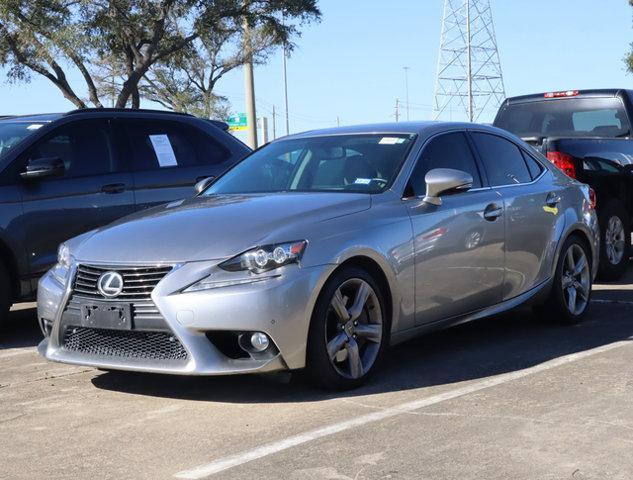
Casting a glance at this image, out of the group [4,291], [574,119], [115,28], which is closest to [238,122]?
[115,28]

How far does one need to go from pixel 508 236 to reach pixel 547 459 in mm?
2684

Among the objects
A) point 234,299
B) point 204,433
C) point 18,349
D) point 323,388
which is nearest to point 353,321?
point 323,388

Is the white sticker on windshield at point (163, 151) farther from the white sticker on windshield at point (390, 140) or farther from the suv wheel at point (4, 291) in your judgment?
the white sticker on windshield at point (390, 140)

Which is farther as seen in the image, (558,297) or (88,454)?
(558,297)

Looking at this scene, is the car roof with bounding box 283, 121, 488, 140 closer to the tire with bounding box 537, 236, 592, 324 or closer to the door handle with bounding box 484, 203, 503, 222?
the door handle with bounding box 484, 203, 503, 222

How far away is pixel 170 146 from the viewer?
874 centimetres

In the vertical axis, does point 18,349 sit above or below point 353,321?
below

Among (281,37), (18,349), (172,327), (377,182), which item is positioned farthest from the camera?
(281,37)

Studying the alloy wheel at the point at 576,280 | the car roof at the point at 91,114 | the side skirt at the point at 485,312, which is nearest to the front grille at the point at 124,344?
the side skirt at the point at 485,312

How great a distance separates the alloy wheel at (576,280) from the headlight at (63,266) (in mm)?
3651

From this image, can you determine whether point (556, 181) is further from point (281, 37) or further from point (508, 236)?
point (281, 37)

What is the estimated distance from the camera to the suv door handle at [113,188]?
8070 mm

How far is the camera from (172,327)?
510 cm

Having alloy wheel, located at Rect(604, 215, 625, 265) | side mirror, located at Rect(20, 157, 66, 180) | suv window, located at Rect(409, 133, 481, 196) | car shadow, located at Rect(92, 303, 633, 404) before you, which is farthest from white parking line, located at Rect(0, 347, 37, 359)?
alloy wheel, located at Rect(604, 215, 625, 265)
